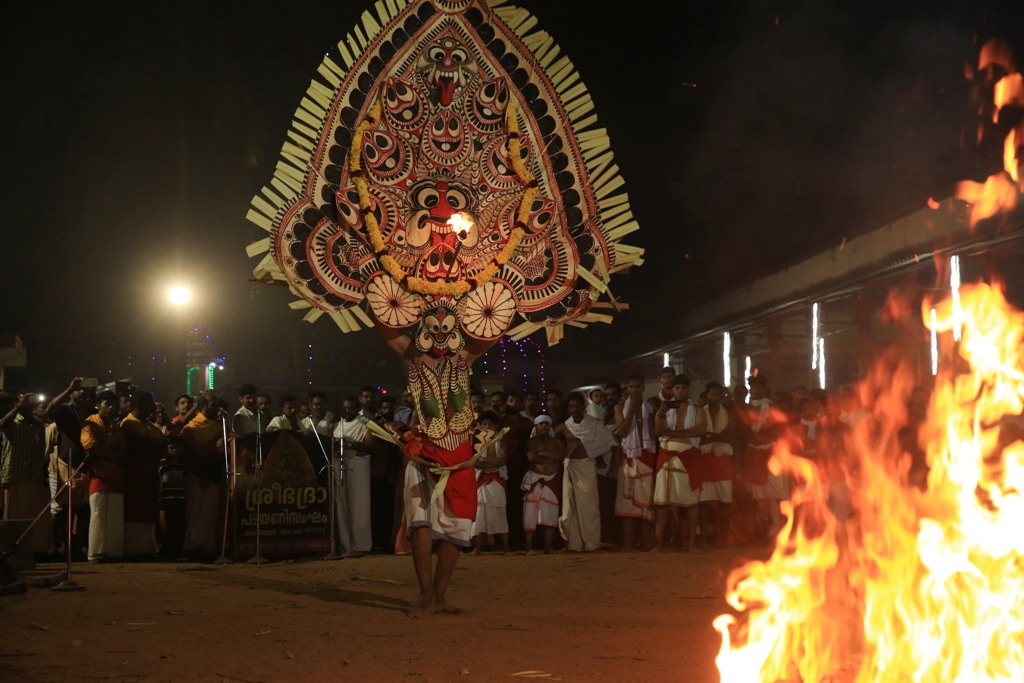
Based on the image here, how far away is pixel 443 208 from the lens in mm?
6523

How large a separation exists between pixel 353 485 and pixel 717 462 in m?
4.15

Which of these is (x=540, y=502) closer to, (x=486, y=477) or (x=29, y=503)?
(x=486, y=477)

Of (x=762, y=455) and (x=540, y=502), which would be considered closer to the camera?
(x=540, y=502)

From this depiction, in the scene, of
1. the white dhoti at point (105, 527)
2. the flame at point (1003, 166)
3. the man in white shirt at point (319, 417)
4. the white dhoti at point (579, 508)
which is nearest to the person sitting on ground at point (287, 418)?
the man in white shirt at point (319, 417)

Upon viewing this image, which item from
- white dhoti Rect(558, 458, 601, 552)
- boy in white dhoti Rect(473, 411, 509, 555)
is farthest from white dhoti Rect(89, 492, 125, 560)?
white dhoti Rect(558, 458, 601, 552)

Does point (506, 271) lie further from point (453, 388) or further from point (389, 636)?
point (389, 636)

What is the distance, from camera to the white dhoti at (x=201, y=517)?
10469 mm

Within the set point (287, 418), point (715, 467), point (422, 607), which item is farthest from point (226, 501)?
point (715, 467)

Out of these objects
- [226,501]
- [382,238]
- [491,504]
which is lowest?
[491,504]

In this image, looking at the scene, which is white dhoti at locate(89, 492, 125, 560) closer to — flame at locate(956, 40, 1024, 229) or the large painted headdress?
the large painted headdress

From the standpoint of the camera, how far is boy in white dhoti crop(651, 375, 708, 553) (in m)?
10.3

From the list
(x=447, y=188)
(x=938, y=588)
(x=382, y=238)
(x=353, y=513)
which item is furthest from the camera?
(x=353, y=513)

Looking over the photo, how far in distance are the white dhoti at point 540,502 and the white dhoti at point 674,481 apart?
1.18m

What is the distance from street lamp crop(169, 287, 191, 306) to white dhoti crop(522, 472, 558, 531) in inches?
298
